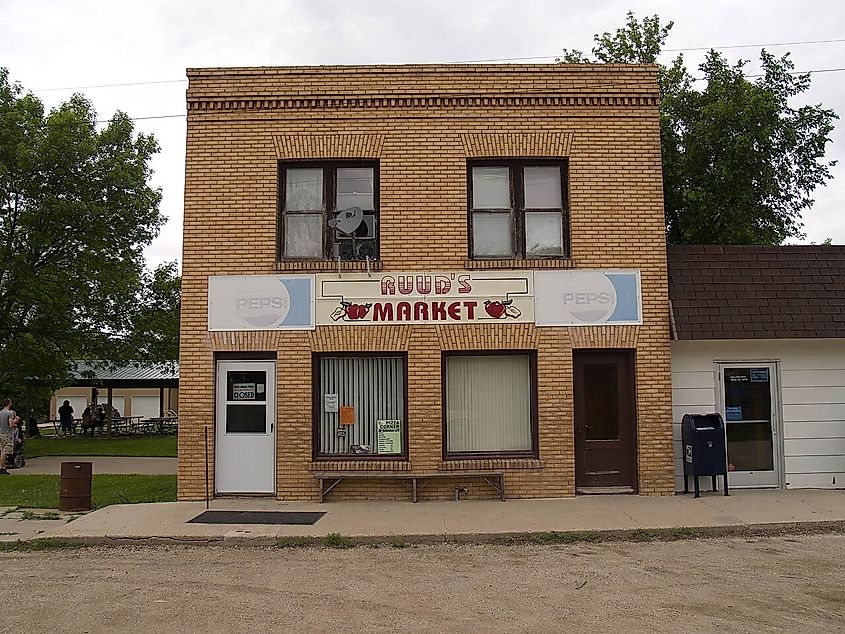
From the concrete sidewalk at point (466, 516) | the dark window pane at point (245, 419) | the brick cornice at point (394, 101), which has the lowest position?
the concrete sidewalk at point (466, 516)

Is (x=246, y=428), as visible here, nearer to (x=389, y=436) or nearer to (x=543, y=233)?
(x=389, y=436)

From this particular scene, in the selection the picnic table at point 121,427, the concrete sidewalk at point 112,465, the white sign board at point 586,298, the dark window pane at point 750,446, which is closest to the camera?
the white sign board at point 586,298

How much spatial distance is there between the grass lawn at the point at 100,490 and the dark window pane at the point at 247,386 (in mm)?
2011

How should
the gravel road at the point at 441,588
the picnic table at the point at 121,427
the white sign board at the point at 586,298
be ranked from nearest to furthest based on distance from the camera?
the gravel road at the point at 441,588, the white sign board at the point at 586,298, the picnic table at the point at 121,427

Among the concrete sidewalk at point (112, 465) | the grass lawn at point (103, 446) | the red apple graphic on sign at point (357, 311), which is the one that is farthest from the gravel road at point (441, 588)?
the grass lawn at point (103, 446)

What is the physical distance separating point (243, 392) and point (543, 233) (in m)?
5.28

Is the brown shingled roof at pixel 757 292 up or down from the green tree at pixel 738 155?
down

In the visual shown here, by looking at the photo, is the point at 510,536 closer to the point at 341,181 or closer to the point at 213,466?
the point at 213,466

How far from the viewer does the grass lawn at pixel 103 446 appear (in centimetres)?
2472

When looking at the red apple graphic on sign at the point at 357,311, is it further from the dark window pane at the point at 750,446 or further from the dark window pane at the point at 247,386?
the dark window pane at the point at 750,446

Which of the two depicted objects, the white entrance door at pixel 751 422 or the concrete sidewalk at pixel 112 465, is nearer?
the white entrance door at pixel 751 422

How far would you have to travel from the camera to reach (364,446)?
42.1 ft

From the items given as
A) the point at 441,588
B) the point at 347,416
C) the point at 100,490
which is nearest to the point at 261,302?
the point at 347,416

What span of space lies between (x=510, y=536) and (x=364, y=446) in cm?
334
